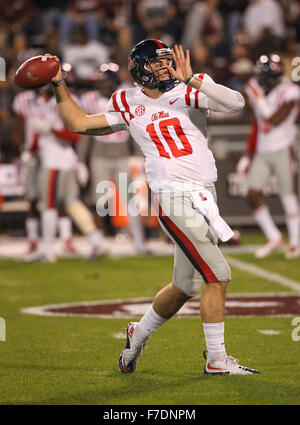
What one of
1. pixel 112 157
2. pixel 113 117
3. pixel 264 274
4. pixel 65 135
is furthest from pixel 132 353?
pixel 112 157

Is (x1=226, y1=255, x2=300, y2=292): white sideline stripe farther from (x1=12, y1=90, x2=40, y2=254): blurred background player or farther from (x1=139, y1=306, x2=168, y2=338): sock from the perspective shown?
(x1=139, y1=306, x2=168, y2=338): sock

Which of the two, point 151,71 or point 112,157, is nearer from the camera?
point 151,71

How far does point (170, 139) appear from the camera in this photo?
5.02 meters

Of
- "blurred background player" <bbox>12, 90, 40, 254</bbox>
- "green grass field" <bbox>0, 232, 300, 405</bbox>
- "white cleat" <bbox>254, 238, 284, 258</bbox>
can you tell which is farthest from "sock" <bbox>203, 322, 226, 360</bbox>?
"blurred background player" <bbox>12, 90, 40, 254</bbox>

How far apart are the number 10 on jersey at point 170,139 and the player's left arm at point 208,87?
0.23m

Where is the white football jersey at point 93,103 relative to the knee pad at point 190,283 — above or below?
above

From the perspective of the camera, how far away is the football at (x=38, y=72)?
202 inches

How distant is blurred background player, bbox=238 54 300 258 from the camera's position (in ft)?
33.7

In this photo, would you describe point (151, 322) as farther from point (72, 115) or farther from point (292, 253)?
point (292, 253)

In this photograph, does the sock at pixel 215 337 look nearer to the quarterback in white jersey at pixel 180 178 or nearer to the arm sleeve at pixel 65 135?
the quarterback in white jersey at pixel 180 178

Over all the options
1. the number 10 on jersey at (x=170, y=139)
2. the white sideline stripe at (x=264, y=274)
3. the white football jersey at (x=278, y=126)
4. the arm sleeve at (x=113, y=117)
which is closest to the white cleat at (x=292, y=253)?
the white sideline stripe at (x=264, y=274)

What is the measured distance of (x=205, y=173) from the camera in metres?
5.03

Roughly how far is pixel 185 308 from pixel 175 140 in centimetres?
257
